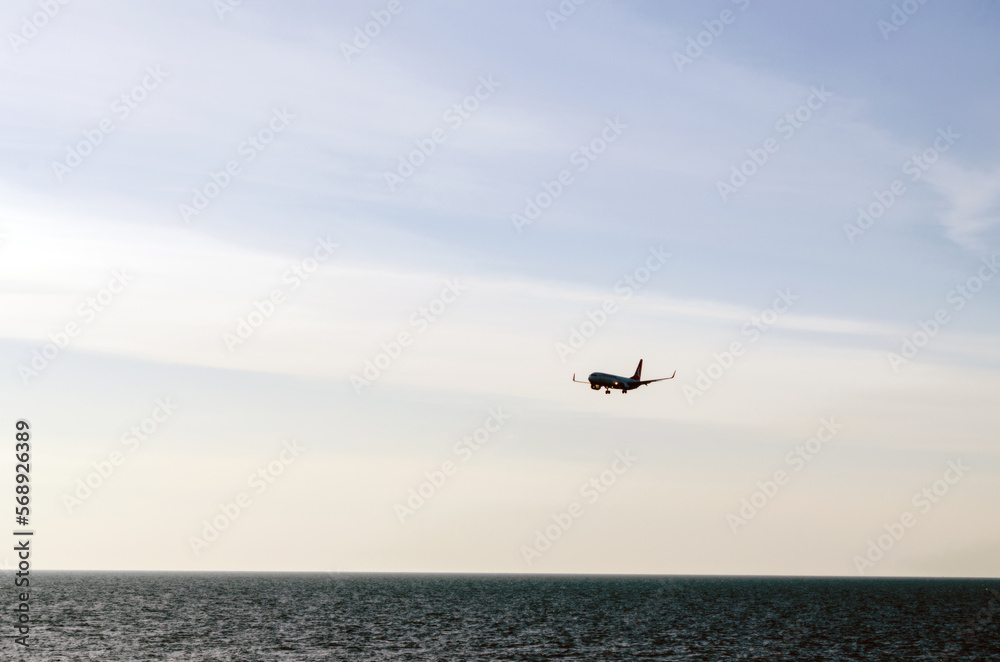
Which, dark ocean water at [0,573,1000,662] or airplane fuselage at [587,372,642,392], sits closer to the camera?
dark ocean water at [0,573,1000,662]

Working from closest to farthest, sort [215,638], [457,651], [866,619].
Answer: [457,651] < [215,638] < [866,619]

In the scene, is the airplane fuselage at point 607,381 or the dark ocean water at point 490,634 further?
the airplane fuselage at point 607,381

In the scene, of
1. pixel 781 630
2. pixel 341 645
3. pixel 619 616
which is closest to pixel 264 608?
pixel 619 616

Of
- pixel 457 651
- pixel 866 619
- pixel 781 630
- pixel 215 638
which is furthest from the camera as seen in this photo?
pixel 866 619

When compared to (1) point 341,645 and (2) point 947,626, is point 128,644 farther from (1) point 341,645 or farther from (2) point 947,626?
(2) point 947,626

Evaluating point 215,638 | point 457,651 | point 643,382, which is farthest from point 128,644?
point 643,382

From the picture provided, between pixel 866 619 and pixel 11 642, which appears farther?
pixel 866 619

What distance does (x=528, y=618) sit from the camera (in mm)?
164375

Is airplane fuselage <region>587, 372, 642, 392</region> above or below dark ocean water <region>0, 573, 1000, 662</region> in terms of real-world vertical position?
above

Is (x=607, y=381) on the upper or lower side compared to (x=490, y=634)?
upper

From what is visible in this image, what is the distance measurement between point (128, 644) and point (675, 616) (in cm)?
9718

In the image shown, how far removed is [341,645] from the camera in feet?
372

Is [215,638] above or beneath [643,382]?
beneath

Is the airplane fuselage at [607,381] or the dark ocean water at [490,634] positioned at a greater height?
the airplane fuselage at [607,381]
